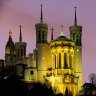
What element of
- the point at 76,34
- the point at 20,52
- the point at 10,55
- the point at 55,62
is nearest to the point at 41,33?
the point at 55,62

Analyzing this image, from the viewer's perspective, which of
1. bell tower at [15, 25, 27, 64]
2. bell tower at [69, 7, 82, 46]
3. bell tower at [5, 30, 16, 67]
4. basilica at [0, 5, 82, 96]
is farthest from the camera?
bell tower at [5, 30, 16, 67]

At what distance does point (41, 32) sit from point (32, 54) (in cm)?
1049

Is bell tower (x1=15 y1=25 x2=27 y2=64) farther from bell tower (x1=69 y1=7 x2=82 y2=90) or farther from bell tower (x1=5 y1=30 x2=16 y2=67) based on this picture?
bell tower (x1=69 y1=7 x2=82 y2=90)

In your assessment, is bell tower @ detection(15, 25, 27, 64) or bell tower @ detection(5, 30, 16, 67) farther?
bell tower @ detection(5, 30, 16, 67)

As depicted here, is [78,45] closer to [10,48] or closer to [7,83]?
[10,48]

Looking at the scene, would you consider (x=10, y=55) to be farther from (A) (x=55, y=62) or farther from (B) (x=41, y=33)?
(A) (x=55, y=62)

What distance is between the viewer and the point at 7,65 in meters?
162

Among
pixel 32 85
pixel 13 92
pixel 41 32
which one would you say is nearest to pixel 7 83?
pixel 13 92

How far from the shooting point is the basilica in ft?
493

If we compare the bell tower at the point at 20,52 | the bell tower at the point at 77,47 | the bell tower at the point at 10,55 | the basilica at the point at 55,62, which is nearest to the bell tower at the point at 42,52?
the basilica at the point at 55,62

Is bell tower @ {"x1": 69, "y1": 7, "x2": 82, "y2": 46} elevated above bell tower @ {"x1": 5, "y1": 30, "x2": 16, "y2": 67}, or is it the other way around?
bell tower @ {"x1": 69, "y1": 7, "x2": 82, "y2": 46}

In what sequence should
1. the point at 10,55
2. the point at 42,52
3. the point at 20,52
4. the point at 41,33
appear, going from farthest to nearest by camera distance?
1. the point at 10,55
2. the point at 20,52
3. the point at 41,33
4. the point at 42,52

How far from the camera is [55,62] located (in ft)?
498

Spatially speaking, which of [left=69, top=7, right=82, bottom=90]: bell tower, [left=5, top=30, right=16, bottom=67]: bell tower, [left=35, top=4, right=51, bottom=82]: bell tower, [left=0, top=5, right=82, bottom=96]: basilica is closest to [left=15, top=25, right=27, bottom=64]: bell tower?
[left=0, top=5, right=82, bottom=96]: basilica
